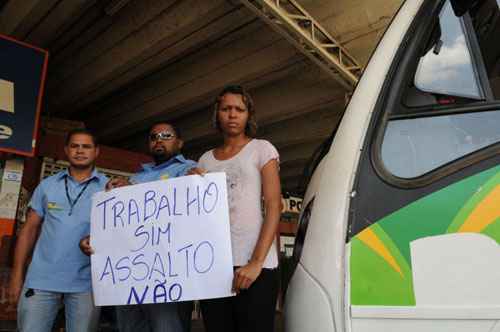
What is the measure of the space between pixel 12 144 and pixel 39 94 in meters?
0.59

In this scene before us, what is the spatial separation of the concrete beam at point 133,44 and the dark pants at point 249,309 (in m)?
2.55

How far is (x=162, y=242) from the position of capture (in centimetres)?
175

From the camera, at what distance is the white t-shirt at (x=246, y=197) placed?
1.66 metres

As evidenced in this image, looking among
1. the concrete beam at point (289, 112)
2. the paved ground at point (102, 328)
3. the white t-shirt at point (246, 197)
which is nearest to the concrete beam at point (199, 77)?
the concrete beam at point (289, 112)

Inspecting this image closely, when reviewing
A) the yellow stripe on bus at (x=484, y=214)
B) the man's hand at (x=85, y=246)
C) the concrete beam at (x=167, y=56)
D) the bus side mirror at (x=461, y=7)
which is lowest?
the yellow stripe on bus at (x=484, y=214)

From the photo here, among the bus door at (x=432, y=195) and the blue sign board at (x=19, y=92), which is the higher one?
the blue sign board at (x=19, y=92)

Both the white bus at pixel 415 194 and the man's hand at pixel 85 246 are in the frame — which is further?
the man's hand at pixel 85 246

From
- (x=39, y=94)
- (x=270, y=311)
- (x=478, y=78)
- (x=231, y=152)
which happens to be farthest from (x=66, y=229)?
(x=39, y=94)

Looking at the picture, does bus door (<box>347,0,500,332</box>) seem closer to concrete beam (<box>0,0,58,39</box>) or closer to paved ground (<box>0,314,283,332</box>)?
paved ground (<box>0,314,283,332</box>)

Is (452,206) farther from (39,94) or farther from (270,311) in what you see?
(39,94)

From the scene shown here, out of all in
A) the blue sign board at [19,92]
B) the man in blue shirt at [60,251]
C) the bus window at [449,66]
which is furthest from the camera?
the blue sign board at [19,92]

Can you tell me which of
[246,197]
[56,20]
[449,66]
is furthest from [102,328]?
[449,66]

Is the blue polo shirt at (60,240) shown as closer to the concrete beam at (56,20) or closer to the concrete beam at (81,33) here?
the concrete beam at (56,20)

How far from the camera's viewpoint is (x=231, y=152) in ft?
6.19
